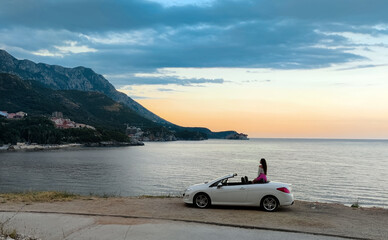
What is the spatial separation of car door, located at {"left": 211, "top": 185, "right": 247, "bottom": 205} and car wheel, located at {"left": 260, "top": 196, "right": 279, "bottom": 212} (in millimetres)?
836

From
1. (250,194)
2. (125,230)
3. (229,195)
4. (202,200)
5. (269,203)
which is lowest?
(125,230)

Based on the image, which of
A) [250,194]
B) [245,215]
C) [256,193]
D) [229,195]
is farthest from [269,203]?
[229,195]

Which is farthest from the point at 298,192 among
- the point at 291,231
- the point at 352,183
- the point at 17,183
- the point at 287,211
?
the point at 17,183

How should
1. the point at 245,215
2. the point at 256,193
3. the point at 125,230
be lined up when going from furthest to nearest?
the point at 256,193, the point at 245,215, the point at 125,230

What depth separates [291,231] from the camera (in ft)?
35.8

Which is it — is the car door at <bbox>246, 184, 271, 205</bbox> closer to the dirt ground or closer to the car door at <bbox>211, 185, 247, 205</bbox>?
the car door at <bbox>211, 185, 247, 205</bbox>

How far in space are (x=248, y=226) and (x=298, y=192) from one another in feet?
105

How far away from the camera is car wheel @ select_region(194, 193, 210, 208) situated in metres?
15.0

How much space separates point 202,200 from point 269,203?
296 cm

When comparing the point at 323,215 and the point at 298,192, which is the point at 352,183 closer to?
the point at 298,192

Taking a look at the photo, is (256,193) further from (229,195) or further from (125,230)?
(125,230)

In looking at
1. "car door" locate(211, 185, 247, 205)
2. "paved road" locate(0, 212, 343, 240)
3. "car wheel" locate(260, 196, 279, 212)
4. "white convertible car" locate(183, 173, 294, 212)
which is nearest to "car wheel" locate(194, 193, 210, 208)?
"white convertible car" locate(183, 173, 294, 212)

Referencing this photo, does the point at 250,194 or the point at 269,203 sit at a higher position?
the point at 250,194

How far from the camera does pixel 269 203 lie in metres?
14.5
